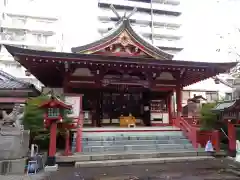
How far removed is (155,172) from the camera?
841cm

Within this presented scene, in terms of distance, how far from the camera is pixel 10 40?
38.2 metres

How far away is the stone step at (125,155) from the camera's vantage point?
386 inches

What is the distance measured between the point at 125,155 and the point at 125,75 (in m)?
6.32

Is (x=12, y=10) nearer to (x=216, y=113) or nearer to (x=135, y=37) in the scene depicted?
(x=135, y=37)

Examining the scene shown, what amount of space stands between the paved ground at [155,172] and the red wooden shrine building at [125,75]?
17.7 ft

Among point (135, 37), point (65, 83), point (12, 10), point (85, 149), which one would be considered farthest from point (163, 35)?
point (85, 149)

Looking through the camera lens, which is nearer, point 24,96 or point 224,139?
point 224,139

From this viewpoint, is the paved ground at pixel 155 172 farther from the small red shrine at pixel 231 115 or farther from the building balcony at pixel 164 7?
the building balcony at pixel 164 7

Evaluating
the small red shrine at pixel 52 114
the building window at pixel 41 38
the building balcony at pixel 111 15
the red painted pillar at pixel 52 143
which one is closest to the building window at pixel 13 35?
the building window at pixel 41 38

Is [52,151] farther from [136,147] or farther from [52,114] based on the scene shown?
[136,147]

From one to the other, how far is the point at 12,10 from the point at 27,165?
39.4 meters

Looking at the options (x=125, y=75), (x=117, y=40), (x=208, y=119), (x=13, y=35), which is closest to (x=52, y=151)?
(x=125, y=75)

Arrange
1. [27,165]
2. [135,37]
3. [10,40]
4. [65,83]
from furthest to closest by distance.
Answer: [10,40], [135,37], [65,83], [27,165]

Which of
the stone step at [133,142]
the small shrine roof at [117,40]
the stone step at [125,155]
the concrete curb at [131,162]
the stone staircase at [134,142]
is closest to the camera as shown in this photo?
the concrete curb at [131,162]
